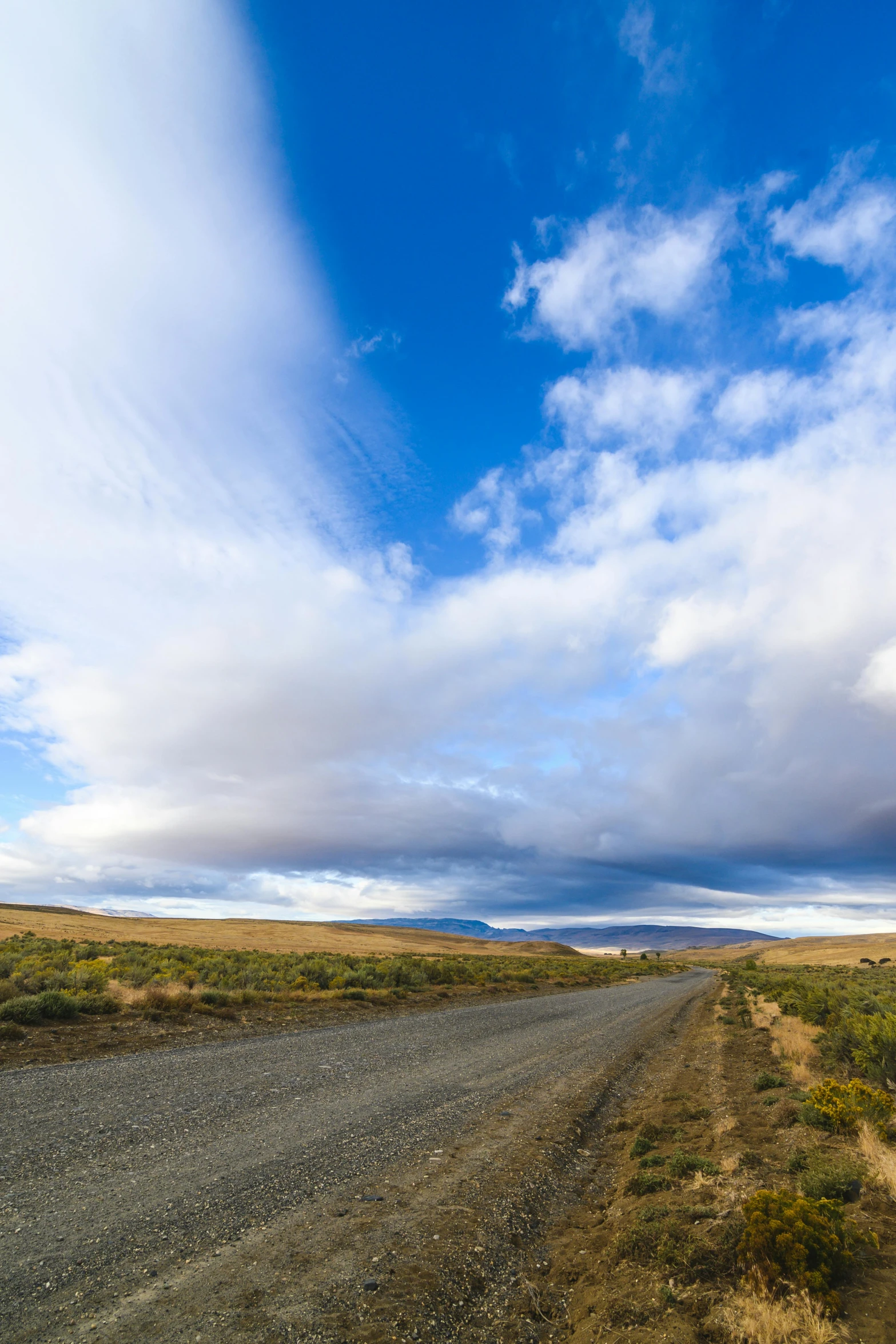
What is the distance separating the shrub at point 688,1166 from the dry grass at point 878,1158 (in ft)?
5.99

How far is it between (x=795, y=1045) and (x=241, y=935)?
77854 millimetres

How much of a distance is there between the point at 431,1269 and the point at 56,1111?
6869 mm

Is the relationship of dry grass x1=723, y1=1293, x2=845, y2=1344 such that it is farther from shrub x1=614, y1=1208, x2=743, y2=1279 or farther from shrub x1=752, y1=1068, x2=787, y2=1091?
shrub x1=752, y1=1068, x2=787, y2=1091

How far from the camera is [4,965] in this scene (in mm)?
20547

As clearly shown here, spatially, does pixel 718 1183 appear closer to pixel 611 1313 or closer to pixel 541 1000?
pixel 611 1313

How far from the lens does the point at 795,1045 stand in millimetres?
16188

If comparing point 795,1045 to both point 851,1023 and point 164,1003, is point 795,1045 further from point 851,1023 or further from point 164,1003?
point 164,1003

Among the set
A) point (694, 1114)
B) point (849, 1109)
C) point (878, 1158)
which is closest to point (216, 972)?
point (694, 1114)

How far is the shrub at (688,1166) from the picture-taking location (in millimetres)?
7844

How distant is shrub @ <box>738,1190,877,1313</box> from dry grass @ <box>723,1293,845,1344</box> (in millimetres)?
145

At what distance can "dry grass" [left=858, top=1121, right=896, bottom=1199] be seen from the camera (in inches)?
263

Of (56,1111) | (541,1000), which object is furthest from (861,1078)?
(541,1000)

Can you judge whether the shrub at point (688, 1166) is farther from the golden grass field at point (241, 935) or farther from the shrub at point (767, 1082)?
the golden grass field at point (241, 935)

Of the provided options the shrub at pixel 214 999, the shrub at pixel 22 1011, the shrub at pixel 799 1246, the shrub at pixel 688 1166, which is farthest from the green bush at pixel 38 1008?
the shrub at pixel 799 1246
